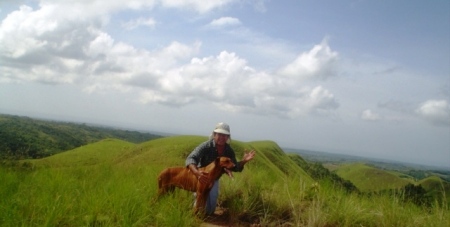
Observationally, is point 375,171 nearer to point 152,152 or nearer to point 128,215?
point 152,152

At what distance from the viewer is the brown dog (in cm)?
567

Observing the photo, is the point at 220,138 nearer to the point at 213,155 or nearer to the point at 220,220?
the point at 213,155

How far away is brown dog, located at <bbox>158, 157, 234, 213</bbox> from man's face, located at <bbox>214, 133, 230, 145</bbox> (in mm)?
533

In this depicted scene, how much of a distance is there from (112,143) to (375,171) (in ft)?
200

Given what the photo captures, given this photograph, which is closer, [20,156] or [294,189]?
[20,156]

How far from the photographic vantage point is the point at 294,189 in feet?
26.2

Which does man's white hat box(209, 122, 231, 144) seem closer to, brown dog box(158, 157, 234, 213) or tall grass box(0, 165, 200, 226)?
brown dog box(158, 157, 234, 213)

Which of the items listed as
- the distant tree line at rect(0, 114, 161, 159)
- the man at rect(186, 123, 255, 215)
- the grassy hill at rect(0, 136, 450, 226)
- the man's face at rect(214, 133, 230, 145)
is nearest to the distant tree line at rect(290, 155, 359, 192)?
the grassy hill at rect(0, 136, 450, 226)

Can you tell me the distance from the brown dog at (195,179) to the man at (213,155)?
0.16 m

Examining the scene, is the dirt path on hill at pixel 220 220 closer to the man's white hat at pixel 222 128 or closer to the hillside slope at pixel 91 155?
the man's white hat at pixel 222 128

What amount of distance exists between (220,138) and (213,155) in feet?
1.69

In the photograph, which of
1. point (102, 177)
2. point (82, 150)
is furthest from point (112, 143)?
point (102, 177)

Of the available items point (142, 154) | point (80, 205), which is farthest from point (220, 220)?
point (142, 154)

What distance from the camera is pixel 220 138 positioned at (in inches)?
242
